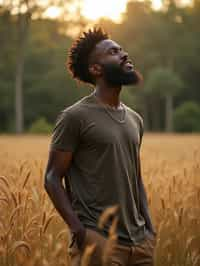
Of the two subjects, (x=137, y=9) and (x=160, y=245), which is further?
(x=137, y=9)

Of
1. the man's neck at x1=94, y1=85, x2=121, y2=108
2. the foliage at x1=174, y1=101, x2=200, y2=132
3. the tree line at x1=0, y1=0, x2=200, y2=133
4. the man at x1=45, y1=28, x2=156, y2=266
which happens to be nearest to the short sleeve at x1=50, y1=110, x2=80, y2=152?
the man at x1=45, y1=28, x2=156, y2=266

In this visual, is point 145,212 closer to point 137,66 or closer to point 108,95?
point 108,95

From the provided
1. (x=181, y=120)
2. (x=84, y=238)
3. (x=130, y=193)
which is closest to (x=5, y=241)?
(x=84, y=238)

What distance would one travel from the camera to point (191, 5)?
58594mm

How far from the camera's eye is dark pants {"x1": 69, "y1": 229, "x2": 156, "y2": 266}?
122 inches

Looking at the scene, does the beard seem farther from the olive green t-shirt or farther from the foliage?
the foliage

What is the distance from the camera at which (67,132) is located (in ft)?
10.5

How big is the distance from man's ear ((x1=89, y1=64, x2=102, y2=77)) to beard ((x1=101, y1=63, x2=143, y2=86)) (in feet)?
0.18

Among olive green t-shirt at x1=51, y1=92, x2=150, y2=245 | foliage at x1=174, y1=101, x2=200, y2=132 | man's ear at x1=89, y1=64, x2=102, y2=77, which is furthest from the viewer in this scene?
foliage at x1=174, y1=101, x2=200, y2=132

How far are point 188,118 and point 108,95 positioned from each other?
46328 mm

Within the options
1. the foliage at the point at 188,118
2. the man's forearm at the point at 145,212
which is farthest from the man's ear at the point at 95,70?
the foliage at the point at 188,118

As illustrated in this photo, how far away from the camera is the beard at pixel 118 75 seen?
3.40 m

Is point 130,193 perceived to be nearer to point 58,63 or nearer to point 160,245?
point 160,245

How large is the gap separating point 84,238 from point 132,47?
5237cm
